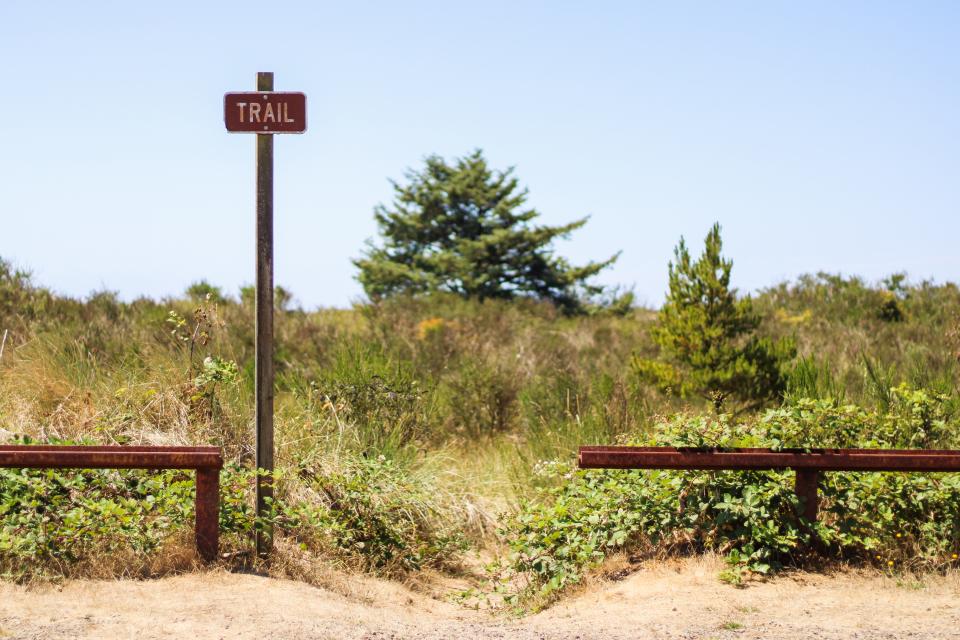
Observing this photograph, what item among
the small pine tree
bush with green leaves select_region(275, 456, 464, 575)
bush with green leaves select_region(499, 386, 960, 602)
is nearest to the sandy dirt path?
bush with green leaves select_region(499, 386, 960, 602)

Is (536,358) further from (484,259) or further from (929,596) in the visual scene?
(484,259)

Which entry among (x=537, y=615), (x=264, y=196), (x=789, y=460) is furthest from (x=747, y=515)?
(x=264, y=196)

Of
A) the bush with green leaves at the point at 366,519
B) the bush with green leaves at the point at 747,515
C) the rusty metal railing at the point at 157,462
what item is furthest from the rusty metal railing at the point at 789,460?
the rusty metal railing at the point at 157,462

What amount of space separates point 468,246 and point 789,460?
89.8 ft

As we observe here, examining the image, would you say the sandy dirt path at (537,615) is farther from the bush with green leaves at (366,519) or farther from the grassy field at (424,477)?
the bush with green leaves at (366,519)

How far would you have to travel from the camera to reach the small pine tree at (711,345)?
12.0 meters

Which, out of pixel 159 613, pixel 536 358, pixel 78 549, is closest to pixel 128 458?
pixel 78 549

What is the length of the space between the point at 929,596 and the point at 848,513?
32.9 inches

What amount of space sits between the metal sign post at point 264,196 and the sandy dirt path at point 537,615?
0.96 metres

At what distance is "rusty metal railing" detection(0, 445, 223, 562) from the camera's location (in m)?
5.79

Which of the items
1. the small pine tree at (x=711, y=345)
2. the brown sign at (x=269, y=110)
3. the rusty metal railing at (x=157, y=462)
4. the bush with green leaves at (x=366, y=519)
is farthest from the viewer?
the small pine tree at (x=711, y=345)

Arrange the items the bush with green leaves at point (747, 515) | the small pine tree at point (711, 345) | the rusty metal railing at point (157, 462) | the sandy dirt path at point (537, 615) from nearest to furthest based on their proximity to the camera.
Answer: the sandy dirt path at point (537, 615)
the rusty metal railing at point (157, 462)
the bush with green leaves at point (747, 515)
the small pine tree at point (711, 345)

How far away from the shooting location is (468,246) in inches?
1302

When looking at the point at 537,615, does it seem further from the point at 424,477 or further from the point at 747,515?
the point at 424,477
